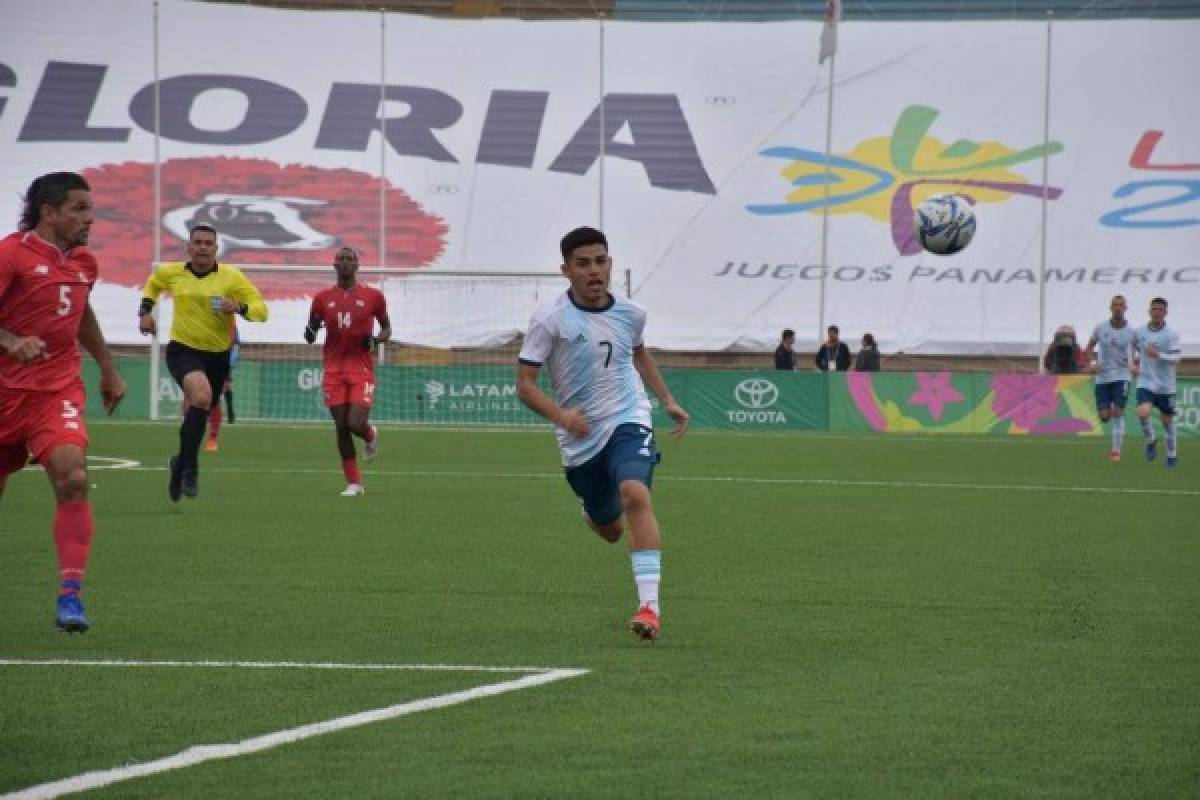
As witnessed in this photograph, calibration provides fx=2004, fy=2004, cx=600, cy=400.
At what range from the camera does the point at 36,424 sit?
9.24 m

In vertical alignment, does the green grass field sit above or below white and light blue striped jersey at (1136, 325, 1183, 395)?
below

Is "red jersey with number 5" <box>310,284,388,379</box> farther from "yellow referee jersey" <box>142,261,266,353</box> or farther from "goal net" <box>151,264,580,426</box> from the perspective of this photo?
"goal net" <box>151,264,580,426</box>

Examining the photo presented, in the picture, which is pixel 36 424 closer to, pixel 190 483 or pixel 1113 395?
pixel 190 483

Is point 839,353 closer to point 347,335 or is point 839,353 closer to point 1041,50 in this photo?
point 1041,50

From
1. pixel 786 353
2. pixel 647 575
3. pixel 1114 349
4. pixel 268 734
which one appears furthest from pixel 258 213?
pixel 268 734

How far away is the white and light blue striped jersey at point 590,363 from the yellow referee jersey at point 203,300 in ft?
26.1

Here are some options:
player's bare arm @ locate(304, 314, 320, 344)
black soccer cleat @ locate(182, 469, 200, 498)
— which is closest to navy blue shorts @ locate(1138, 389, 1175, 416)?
player's bare arm @ locate(304, 314, 320, 344)

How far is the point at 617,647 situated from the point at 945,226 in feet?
74.7

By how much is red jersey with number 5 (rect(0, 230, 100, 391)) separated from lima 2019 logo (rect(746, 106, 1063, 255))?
148 feet

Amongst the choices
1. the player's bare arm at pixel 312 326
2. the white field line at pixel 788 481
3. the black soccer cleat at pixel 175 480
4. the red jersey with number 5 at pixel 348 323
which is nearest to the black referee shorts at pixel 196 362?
the black soccer cleat at pixel 175 480

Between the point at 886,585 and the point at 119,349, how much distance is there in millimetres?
42312

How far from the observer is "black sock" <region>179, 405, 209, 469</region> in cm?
1714

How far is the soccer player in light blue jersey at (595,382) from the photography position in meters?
9.77

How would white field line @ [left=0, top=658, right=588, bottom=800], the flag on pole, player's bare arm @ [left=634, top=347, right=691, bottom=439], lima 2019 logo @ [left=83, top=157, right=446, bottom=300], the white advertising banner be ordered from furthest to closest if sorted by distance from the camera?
lima 2019 logo @ [left=83, top=157, right=446, bottom=300], the white advertising banner, the flag on pole, player's bare arm @ [left=634, top=347, right=691, bottom=439], white field line @ [left=0, top=658, right=588, bottom=800]
